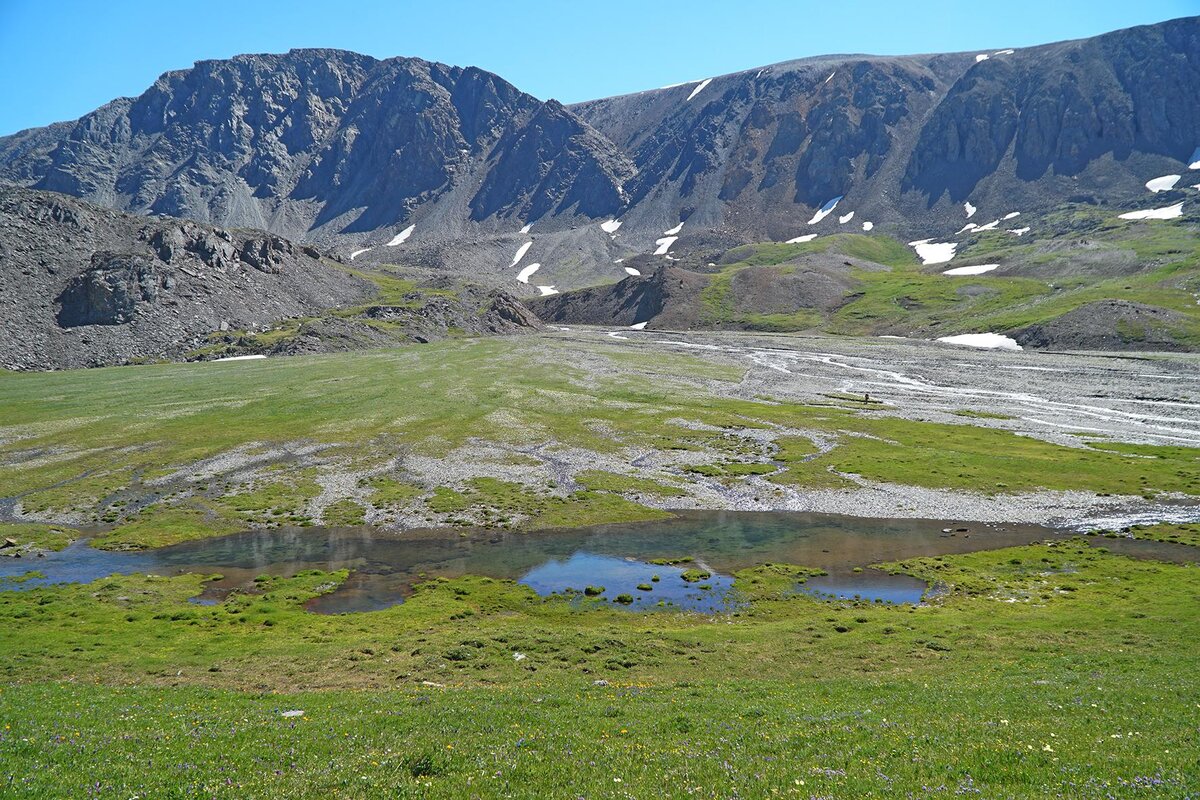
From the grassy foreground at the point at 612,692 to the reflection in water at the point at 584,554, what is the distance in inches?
105

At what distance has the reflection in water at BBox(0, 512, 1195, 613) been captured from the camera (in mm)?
42562

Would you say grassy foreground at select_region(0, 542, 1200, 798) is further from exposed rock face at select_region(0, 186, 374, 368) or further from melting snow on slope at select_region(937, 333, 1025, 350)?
exposed rock face at select_region(0, 186, 374, 368)

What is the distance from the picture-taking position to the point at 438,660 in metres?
29.7

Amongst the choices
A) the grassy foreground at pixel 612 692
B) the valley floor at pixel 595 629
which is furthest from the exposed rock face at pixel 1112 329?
the grassy foreground at pixel 612 692

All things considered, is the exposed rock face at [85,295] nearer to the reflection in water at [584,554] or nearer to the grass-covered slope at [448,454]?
the grass-covered slope at [448,454]

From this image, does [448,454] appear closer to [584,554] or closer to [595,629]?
[584,554]

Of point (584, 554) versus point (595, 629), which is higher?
point (595, 629)

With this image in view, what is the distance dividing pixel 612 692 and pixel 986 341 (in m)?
191

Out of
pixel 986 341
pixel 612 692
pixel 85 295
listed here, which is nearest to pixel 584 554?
pixel 612 692

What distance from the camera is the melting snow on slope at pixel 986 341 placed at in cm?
17462

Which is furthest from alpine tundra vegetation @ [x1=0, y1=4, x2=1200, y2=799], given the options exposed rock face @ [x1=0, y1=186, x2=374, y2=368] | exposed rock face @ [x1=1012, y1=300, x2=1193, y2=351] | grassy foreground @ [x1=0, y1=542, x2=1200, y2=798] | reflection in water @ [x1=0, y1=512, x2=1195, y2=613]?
exposed rock face @ [x1=0, y1=186, x2=374, y2=368]

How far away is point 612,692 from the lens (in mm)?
23547

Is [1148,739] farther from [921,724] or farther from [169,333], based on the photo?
[169,333]

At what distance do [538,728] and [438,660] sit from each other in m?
13.2
